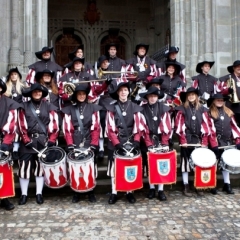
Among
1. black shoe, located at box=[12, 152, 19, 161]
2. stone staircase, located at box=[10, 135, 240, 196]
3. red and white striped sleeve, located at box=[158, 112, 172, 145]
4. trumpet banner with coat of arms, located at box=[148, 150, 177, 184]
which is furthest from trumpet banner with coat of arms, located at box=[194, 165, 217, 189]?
black shoe, located at box=[12, 152, 19, 161]

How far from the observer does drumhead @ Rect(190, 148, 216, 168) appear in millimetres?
5496

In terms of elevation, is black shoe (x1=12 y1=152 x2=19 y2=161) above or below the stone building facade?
below

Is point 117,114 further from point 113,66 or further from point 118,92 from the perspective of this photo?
point 113,66

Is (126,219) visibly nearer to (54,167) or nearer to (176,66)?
(54,167)

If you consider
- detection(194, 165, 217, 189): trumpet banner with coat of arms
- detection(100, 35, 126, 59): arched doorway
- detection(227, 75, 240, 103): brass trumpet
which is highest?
detection(100, 35, 126, 59): arched doorway

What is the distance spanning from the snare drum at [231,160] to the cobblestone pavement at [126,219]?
48 cm

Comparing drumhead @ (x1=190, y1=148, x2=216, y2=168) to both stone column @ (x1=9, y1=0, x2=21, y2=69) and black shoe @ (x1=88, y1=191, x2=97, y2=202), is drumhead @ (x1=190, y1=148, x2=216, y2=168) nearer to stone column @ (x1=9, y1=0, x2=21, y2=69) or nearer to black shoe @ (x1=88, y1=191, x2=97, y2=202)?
black shoe @ (x1=88, y1=191, x2=97, y2=202)

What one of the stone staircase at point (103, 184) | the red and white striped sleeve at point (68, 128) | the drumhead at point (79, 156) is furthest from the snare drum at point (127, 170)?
the red and white striped sleeve at point (68, 128)

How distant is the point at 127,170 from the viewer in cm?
530

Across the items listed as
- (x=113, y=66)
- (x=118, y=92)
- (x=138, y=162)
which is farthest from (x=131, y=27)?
(x=138, y=162)

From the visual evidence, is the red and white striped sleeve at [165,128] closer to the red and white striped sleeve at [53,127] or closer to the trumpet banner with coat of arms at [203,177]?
the trumpet banner with coat of arms at [203,177]

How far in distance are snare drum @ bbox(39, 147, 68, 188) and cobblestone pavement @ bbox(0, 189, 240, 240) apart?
373 millimetres

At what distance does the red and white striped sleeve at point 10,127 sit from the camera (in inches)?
202

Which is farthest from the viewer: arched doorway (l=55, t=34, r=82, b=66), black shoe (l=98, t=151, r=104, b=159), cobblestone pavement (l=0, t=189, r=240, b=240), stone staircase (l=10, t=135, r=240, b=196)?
arched doorway (l=55, t=34, r=82, b=66)
